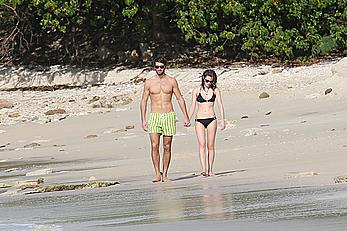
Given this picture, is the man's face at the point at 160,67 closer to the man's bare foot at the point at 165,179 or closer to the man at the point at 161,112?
the man at the point at 161,112

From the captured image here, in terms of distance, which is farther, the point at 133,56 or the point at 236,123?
the point at 133,56

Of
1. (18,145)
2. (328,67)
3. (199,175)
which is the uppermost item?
(328,67)

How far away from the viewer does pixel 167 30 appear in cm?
2820

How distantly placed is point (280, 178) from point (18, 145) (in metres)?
8.01

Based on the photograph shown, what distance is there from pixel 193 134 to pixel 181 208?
8055mm

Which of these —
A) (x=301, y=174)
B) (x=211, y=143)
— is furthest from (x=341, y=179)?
(x=211, y=143)

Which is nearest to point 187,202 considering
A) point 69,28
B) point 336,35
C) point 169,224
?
point 169,224

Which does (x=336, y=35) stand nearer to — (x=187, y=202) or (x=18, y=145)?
(x=18, y=145)

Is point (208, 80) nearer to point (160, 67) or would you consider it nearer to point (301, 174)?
point (160, 67)

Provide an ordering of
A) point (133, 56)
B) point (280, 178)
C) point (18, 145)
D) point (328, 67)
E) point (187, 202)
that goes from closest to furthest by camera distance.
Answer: point (187, 202)
point (280, 178)
point (18, 145)
point (328, 67)
point (133, 56)

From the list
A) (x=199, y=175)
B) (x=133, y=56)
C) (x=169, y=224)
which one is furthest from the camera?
(x=133, y=56)

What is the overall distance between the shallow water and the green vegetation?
15643 millimetres

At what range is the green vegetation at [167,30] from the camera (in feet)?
84.1

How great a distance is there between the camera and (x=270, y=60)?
86.3ft
